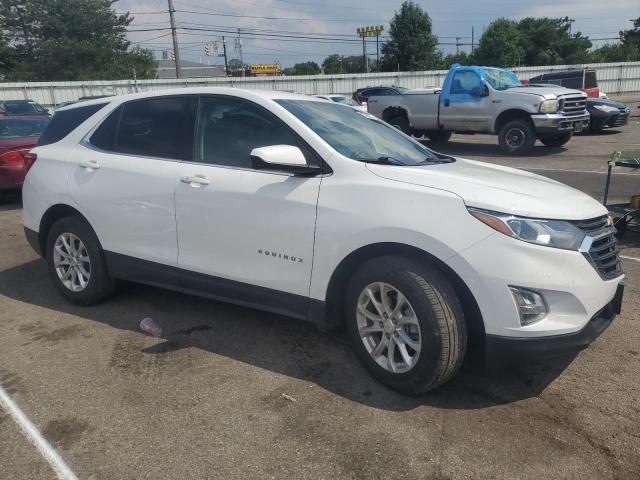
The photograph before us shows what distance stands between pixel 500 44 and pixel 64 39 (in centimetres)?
3888

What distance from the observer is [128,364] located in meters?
3.71

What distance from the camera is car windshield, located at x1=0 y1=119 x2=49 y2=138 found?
9.31 meters

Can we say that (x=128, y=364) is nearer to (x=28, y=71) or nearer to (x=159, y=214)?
(x=159, y=214)

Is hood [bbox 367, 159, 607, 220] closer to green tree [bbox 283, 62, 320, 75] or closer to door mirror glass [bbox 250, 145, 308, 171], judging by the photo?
door mirror glass [bbox 250, 145, 308, 171]

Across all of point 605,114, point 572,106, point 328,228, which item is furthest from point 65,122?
point 605,114

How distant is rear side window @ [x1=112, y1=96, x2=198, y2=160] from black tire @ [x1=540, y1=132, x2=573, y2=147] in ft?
39.5

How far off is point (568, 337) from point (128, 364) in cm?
268

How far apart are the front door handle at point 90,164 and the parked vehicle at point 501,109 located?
1136 centimetres

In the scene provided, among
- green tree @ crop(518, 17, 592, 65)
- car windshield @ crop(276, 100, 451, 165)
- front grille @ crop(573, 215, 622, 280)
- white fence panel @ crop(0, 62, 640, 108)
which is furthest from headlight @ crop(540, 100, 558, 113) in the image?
green tree @ crop(518, 17, 592, 65)

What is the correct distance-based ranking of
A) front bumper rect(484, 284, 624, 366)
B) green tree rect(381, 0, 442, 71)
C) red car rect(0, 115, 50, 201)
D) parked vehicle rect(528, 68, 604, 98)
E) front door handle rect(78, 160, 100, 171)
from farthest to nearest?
green tree rect(381, 0, 442, 71) → parked vehicle rect(528, 68, 604, 98) → red car rect(0, 115, 50, 201) → front door handle rect(78, 160, 100, 171) → front bumper rect(484, 284, 624, 366)

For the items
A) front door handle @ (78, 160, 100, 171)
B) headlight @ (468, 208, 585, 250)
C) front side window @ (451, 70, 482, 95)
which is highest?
front side window @ (451, 70, 482, 95)

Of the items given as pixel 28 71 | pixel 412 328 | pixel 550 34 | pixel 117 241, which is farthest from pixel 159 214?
pixel 550 34

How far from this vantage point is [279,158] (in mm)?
3334

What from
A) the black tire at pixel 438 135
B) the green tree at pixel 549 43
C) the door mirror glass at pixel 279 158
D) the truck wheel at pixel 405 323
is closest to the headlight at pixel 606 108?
the black tire at pixel 438 135
